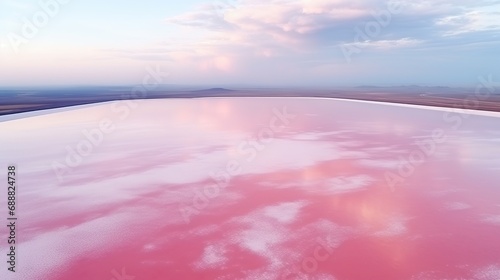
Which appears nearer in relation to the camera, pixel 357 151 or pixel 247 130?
pixel 357 151

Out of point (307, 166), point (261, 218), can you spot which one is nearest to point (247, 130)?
point (307, 166)

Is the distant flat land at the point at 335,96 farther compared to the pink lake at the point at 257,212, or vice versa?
the distant flat land at the point at 335,96

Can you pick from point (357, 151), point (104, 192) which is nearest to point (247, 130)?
point (357, 151)

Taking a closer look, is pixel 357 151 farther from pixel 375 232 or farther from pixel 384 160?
pixel 375 232

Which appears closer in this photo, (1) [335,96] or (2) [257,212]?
(2) [257,212]

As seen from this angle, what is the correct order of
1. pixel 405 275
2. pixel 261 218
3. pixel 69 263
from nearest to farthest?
1. pixel 405 275
2. pixel 69 263
3. pixel 261 218

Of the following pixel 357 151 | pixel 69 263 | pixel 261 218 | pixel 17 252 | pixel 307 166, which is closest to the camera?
pixel 69 263

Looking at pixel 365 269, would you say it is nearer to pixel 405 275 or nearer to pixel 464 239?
pixel 405 275

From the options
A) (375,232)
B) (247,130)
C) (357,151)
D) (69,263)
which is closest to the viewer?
(69,263)

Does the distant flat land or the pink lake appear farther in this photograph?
the distant flat land
